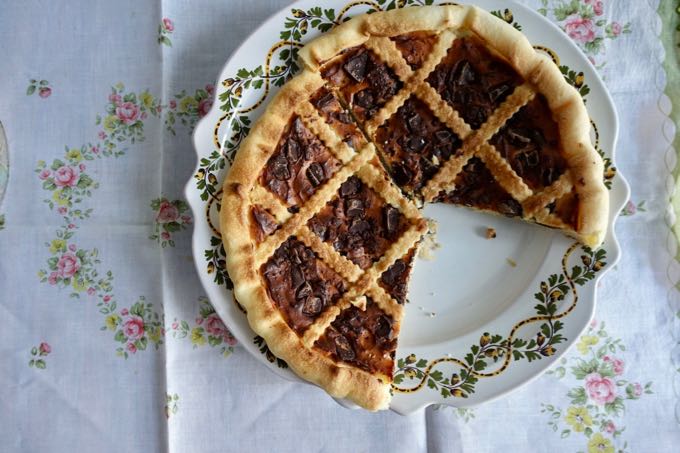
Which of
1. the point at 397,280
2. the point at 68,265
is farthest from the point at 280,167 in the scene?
the point at 68,265

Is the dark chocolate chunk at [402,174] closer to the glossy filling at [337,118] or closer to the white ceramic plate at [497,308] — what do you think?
the glossy filling at [337,118]

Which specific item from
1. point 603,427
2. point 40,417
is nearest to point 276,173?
point 40,417

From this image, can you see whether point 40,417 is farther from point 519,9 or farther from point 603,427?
point 519,9

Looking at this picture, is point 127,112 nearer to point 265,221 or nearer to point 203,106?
point 203,106

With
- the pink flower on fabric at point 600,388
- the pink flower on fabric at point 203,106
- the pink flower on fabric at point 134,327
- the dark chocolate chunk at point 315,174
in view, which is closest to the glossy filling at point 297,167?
the dark chocolate chunk at point 315,174

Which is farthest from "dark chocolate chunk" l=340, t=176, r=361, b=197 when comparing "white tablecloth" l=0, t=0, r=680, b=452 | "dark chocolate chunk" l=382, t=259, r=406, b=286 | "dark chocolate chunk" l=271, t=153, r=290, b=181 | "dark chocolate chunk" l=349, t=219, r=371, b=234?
"white tablecloth" l=0, t=0, r=680, b=452

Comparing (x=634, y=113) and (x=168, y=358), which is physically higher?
(x=634, y=113)
